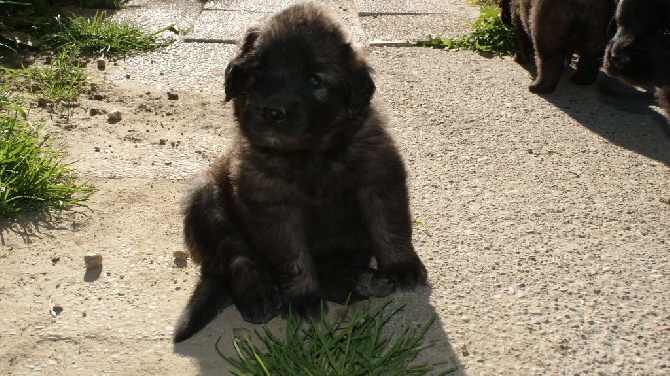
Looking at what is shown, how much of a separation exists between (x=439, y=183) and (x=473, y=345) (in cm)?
151

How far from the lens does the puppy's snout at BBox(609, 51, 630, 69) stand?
4590 mm

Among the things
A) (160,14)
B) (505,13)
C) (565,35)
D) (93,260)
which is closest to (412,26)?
(505,13)

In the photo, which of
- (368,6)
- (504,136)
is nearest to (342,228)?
(504,136)

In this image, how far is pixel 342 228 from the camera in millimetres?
3299

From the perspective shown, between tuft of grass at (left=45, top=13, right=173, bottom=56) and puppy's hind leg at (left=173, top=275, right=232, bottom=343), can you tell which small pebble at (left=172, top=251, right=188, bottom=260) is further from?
tuft of grass at (left=45, top=13, right=173, bottom=56)

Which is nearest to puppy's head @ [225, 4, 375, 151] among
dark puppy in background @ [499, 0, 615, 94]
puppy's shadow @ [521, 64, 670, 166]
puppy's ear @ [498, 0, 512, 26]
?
puppy's shadow @ [521, 64, 670, 166]

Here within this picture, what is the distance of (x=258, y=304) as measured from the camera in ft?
10.2

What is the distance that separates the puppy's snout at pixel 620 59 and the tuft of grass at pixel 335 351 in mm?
2498

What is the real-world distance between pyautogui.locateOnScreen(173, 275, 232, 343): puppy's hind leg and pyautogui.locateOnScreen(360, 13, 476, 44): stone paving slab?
4024 mm

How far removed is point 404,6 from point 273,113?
17.7 feet

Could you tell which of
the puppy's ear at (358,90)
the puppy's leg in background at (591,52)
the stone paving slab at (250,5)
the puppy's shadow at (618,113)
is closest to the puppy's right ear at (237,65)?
the puppy's ear at (358,90)

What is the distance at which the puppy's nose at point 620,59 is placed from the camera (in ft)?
15.1

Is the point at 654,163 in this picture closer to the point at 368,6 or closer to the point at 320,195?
the point at 320,195

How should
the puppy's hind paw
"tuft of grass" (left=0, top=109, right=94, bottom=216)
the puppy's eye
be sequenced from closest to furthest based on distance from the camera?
the puppy's eye, the puppy's hind paw, "tuft of grass" (left=0, top=109, right=94, bottom=216)
